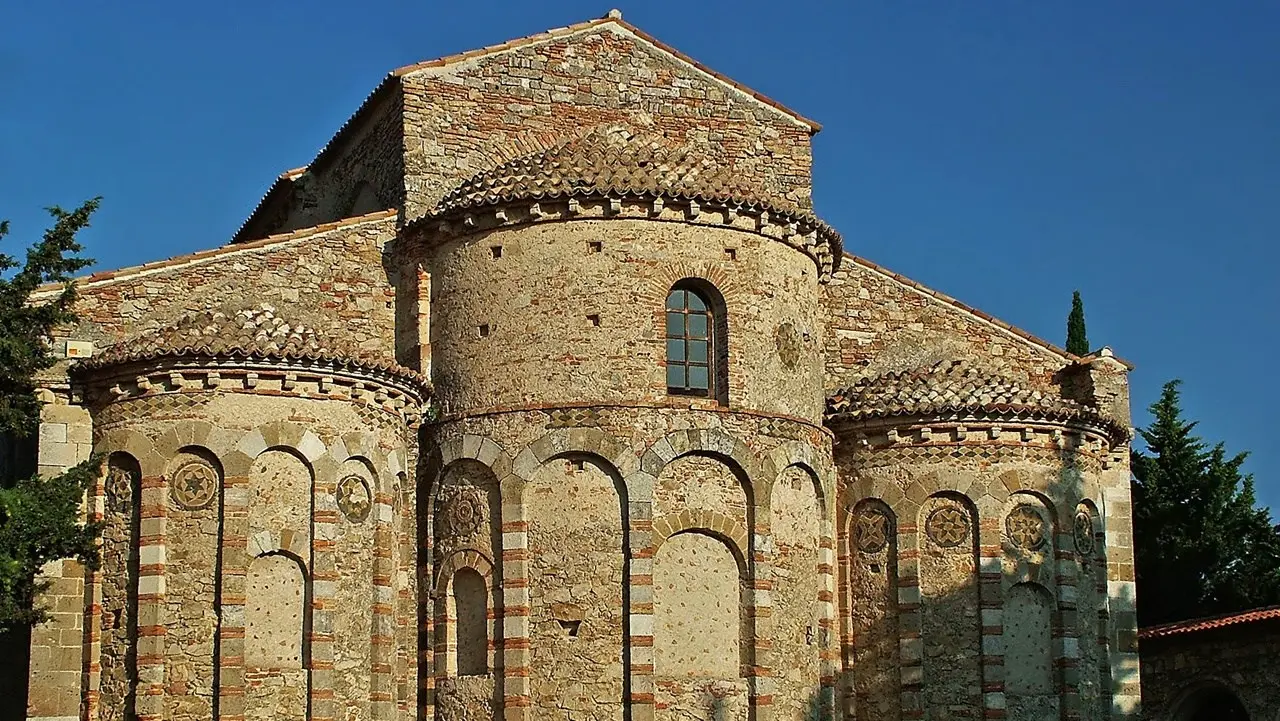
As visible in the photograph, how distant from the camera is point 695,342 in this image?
22406 millimetres

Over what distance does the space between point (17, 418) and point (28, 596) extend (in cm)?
201

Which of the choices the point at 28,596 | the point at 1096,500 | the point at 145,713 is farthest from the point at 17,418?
the point at 1096,500

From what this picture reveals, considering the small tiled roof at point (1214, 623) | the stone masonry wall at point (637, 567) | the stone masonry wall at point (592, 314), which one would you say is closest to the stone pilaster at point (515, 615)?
the stone masonry wall at point (637, 567)

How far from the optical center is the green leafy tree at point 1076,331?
37.3 meters

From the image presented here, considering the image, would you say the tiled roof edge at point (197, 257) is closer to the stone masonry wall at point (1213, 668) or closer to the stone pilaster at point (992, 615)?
the stone pilaster at point (992, 615)

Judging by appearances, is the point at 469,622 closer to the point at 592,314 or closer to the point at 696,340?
the point at 592,314

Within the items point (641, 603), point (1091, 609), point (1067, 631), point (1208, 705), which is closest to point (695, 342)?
point (641, 603)

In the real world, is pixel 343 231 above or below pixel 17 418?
above

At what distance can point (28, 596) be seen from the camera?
20.1 meters

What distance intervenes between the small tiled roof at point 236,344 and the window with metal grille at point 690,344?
337cm

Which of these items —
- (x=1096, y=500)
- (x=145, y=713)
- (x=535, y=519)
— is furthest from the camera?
(x=1096, y=500)

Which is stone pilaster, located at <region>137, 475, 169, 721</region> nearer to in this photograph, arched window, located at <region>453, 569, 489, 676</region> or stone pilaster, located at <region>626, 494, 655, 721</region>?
Result: arched window, located at <region>453, 569, 489, 676</region>

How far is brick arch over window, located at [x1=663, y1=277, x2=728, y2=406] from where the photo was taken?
22.2 m

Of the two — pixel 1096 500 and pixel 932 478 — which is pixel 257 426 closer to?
pixel 932 478
